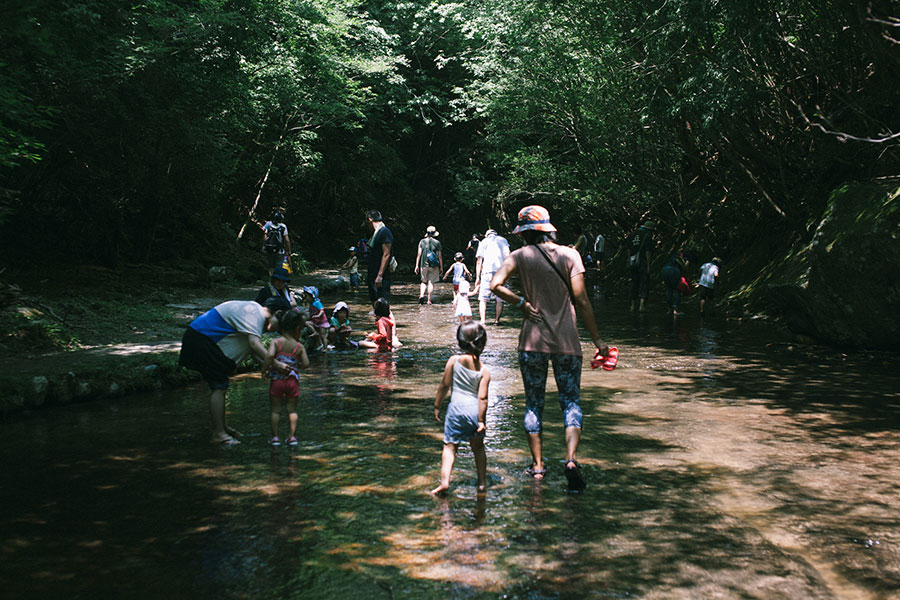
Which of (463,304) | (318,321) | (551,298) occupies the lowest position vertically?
(318,321)

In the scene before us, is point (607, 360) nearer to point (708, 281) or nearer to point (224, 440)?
point (224, 440)

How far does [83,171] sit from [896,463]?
56.7ft

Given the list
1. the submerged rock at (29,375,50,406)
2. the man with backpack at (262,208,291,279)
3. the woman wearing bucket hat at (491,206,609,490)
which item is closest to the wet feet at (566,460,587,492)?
the woman wearing bucket hat at (491,206,609,490)

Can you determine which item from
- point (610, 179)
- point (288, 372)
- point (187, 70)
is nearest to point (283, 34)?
point (187, 70)

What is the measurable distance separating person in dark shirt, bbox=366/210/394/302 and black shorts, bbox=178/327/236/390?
5351 mm

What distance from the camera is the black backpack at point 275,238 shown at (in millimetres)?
15789

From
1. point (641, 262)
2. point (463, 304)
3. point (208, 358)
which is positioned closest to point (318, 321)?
point (463, 304)

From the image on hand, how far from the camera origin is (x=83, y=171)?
18.1 metres

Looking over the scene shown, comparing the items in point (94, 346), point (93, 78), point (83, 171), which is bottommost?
point (94, 346)

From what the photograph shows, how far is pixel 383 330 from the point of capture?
1220 cm

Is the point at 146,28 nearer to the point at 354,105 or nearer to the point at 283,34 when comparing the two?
the point at 283,34

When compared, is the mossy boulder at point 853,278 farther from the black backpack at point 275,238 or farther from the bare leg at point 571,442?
the black backpack at point 275,238

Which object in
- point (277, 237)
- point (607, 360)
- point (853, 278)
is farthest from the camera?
point (277, 237)

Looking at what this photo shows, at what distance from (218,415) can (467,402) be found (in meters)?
2.46
